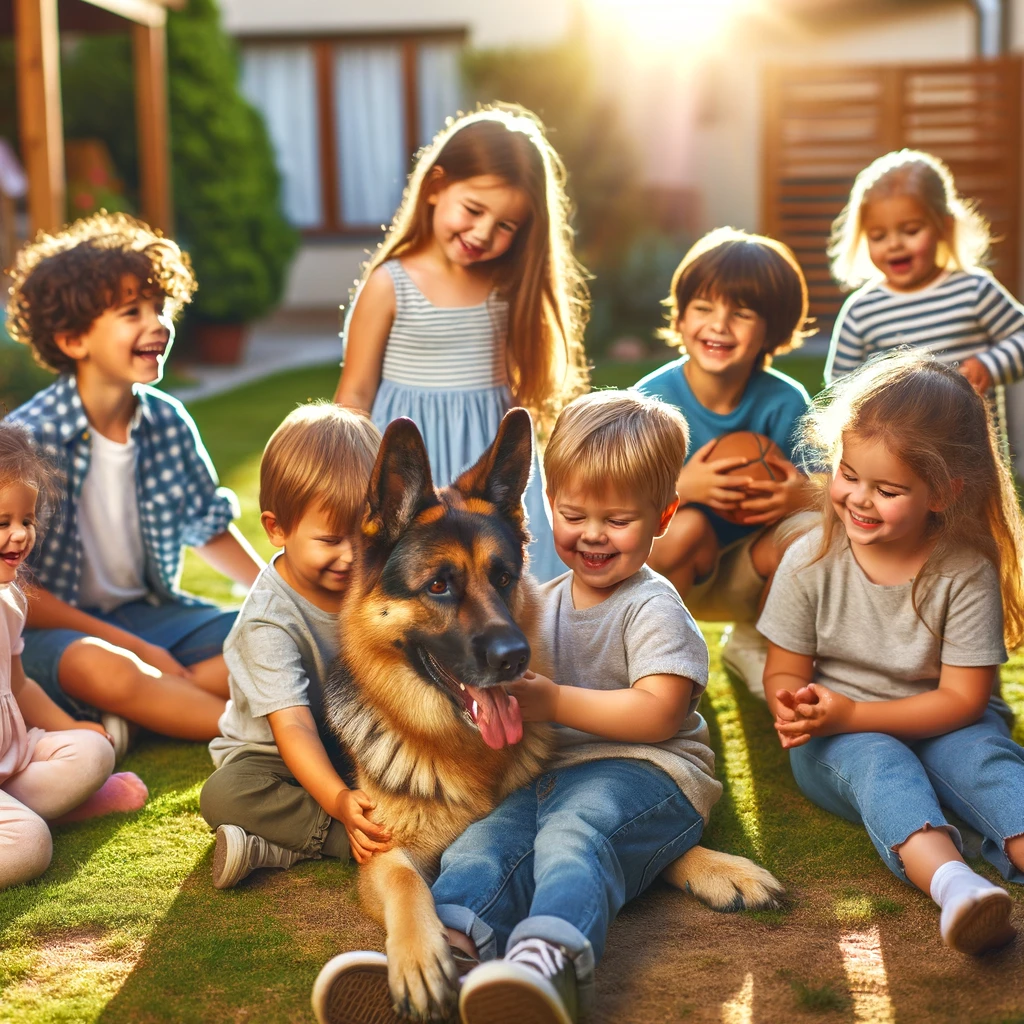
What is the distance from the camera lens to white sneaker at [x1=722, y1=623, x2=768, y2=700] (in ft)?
13.8

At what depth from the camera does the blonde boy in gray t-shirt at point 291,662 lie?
3.06 metres

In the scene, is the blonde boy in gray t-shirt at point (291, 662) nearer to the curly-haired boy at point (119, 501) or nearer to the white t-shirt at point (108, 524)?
the curly-haired boy at point (119, 501)

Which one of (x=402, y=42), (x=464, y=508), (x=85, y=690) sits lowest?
(x=85, y=690)

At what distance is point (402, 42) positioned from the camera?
18.9 m

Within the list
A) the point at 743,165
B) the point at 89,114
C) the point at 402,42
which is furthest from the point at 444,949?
the point at 402,42

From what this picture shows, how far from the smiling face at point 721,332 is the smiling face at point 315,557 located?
1.51 metres

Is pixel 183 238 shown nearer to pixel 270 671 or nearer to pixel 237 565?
pixel 237 565

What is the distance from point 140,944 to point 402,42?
1829 centimetres

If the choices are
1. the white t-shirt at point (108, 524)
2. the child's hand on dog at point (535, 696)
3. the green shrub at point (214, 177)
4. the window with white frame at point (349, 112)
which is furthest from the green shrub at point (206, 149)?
the child's hand on dog at point (535, 696)

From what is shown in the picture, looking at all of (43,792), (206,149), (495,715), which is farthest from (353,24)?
(495,715)

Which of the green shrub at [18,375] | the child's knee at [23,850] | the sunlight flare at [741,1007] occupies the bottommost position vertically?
the sunlight flare at [741,1007]

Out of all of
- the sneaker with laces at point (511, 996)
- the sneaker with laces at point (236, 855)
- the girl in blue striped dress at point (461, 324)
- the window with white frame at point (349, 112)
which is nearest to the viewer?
the sneaker with laces at point (511, 996)

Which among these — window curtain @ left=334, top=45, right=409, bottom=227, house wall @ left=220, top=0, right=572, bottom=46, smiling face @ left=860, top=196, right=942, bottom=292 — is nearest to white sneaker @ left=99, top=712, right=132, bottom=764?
smiling face @ left=860, top=196, right=942, bottom=292

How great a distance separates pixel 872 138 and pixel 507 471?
1222cm
